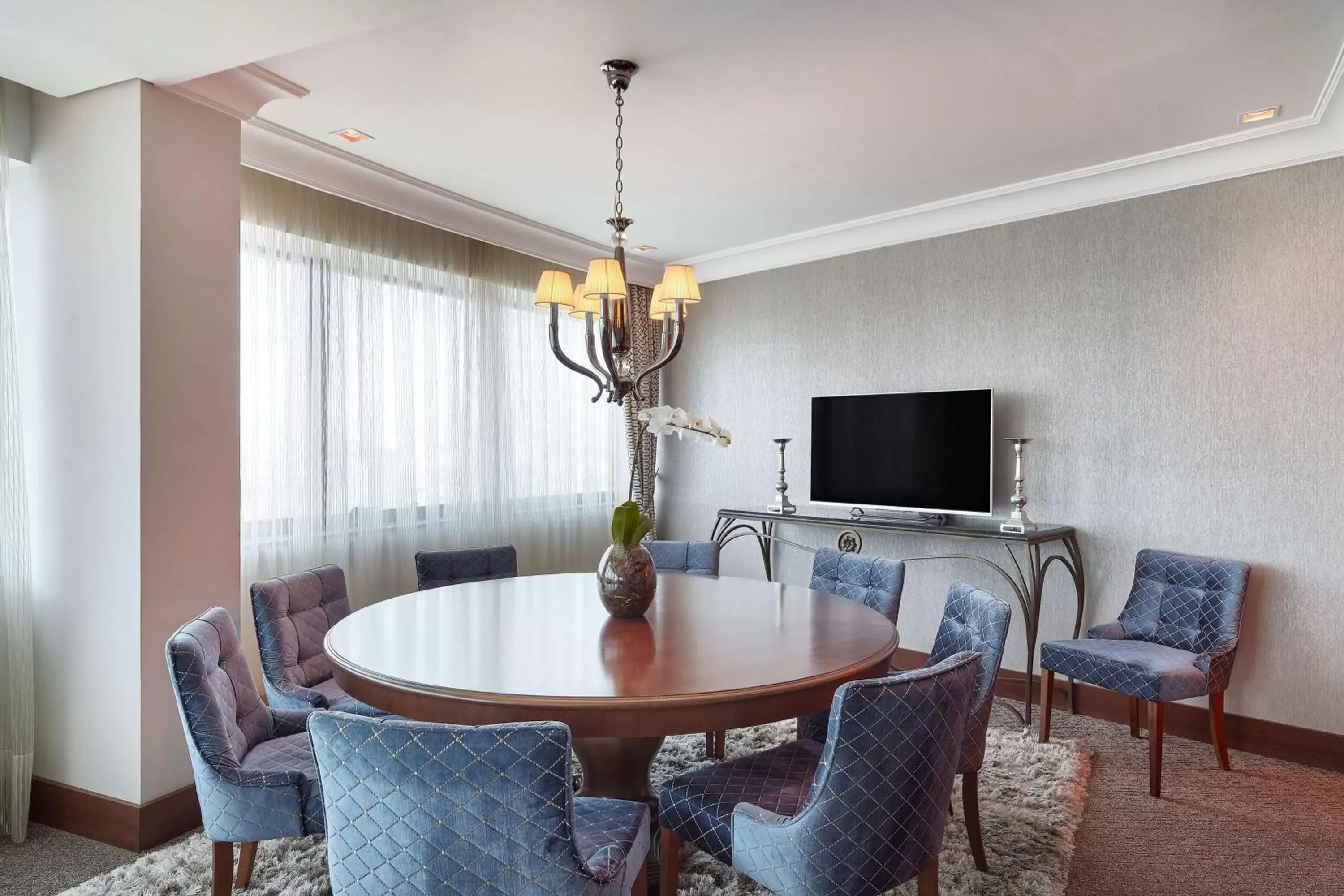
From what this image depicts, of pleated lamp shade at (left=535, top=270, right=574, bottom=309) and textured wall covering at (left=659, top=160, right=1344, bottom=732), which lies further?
textured wall covering at (left=659, top=160, right=1344, bottom=732)

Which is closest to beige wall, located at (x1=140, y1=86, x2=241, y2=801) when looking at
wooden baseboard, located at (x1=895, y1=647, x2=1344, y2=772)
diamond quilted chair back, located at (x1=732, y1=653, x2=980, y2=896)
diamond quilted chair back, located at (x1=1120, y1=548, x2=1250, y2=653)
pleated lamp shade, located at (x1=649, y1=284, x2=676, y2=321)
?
pleated lamp shade, located at (x1=649, y1=284, x2=676, y2=321)

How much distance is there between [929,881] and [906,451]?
2.96m

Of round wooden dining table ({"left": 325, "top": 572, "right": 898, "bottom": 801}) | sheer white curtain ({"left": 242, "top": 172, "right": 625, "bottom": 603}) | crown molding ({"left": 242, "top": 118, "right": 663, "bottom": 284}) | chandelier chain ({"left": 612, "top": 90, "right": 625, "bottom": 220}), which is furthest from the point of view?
sheer white curtain ({"left": 242, "top": 172, "right": 625, "bottom": 603})

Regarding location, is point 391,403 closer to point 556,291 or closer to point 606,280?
point 556,291

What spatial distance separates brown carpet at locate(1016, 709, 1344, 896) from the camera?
2.44 meters

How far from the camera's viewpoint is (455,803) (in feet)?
4.45

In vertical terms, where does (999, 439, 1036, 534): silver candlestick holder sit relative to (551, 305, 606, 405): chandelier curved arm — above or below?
below

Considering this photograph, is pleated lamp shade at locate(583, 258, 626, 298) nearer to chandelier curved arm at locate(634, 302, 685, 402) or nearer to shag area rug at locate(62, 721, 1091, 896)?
chandelier curved arm at locate(634, 302, 685, 402)

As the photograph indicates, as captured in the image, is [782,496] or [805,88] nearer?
[805,88]

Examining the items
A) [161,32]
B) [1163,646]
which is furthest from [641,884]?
[1163,646]

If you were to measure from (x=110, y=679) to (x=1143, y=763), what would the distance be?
402 cm

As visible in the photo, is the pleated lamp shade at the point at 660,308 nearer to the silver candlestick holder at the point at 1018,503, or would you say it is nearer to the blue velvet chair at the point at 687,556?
the blue velvet chair at the point at 687,556

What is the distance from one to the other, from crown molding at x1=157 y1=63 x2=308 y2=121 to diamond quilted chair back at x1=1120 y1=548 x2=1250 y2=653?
164 inches

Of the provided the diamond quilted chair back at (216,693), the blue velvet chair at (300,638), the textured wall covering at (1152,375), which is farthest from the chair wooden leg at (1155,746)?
the diamond quilted chair back at (216,693)
